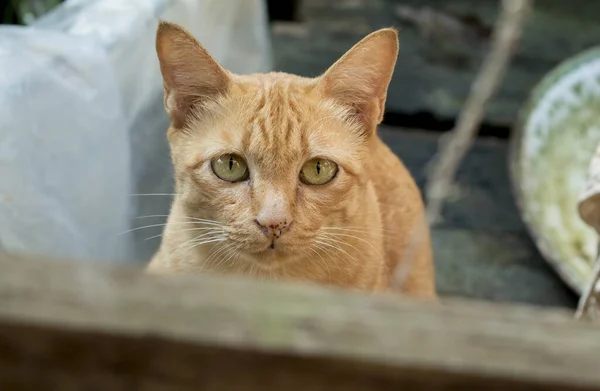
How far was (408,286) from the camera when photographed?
114cm

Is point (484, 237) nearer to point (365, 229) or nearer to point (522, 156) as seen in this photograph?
point (522, 156)

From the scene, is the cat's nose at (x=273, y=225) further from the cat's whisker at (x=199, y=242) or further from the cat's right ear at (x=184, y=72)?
the cat's right ear at (x=184, y=72)

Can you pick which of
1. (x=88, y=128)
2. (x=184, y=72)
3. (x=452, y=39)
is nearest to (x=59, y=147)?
(x=88, y=128)

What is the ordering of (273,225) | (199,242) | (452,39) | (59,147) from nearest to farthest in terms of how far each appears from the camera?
1. (273,225)
2. (199,242)
3. (59,147)
4. (452,39)

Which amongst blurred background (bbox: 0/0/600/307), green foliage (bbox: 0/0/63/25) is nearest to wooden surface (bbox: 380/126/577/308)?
blurred background (bbox: 0/0/600/307)

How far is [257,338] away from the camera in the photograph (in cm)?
41

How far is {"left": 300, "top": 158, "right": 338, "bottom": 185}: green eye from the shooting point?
90cm

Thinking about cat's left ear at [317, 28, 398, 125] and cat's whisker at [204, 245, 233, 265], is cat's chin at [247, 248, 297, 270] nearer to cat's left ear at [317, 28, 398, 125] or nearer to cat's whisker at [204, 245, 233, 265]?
cat's whisker at [204, 245, 233, 265]

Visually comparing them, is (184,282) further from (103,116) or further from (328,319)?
(103,116)

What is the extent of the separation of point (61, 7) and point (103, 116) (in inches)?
10.0

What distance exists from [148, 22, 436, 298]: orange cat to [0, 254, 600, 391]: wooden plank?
415 mm

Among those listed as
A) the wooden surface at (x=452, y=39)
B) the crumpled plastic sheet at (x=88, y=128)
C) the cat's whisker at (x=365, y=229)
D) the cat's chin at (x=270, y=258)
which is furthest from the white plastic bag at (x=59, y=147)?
the wooden surface at (x=452, y=39)

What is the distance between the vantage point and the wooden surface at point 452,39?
1805mm

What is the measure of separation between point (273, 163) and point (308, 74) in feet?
1.07
